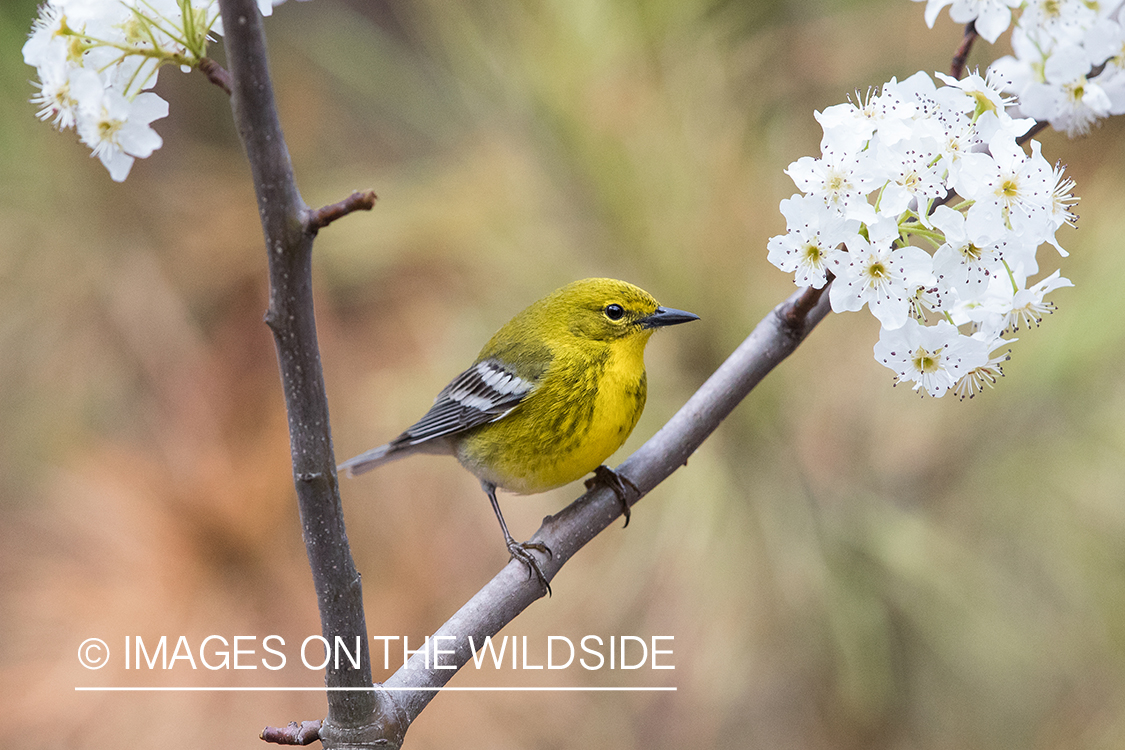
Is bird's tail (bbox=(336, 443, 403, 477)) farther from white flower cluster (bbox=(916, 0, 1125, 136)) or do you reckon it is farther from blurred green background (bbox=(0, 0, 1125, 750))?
white flower cluster (bbox=(916, 0, 1125, 136))

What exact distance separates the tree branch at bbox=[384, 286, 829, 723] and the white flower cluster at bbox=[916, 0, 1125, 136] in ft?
0.59

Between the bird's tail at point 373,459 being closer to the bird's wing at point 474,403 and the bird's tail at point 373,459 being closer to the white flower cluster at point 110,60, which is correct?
the bird's wing at point 474,403

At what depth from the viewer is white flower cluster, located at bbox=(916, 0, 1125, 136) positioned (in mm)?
523

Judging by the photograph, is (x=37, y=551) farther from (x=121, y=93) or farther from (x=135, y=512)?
(x=121, y=93)

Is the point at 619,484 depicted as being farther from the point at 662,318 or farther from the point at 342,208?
the point at 342,208

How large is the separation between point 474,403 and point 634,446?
1.50 feet

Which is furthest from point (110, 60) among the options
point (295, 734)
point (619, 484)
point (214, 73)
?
point (619, 484)

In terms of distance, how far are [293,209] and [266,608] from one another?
1342 mm

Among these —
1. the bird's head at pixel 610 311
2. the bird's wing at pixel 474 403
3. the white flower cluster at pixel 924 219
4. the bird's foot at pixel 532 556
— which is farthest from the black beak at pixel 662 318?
the white flower cluster at pixel 924 219

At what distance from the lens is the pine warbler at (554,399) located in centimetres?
86

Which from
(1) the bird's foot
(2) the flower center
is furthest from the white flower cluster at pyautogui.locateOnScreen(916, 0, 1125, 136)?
(1) the bird's foot

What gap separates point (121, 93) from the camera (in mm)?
445

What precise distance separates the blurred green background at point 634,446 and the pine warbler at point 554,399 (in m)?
0.42

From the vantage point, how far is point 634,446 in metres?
1.35
